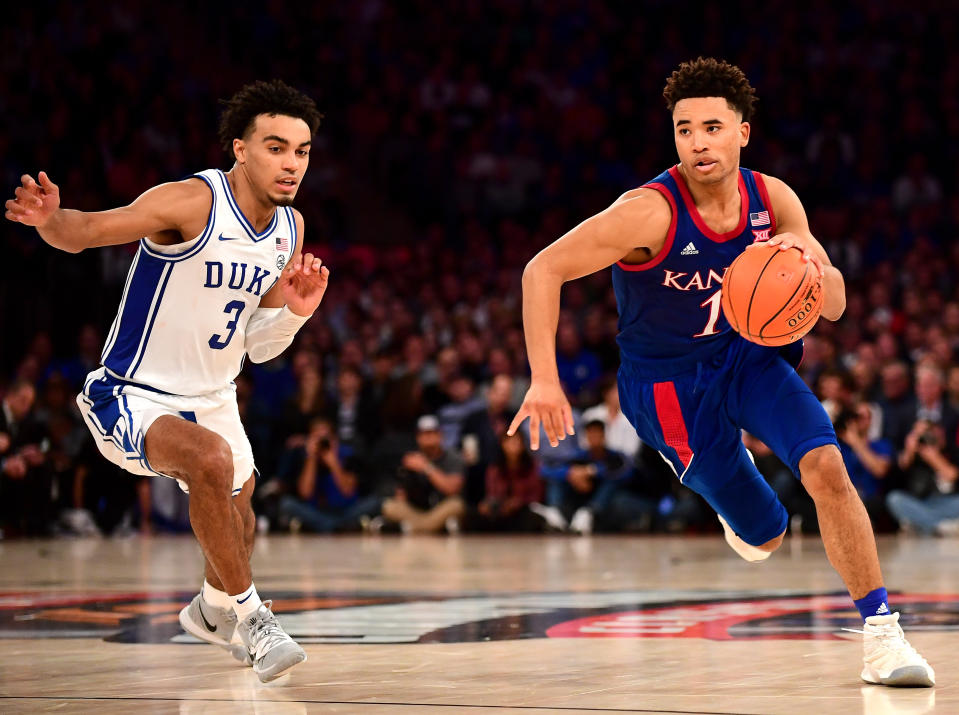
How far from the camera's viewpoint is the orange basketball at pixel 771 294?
424cm

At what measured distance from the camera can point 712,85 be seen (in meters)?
4.73

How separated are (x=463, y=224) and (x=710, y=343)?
39.7ft

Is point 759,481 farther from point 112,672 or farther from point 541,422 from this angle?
point 112,672

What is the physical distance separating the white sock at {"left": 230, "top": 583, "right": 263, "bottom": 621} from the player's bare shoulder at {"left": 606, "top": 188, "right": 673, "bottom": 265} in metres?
1.68

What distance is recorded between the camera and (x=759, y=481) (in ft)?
16.5

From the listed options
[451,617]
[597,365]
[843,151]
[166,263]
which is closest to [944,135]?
[843,151]

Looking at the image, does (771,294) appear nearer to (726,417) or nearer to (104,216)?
(726,417)

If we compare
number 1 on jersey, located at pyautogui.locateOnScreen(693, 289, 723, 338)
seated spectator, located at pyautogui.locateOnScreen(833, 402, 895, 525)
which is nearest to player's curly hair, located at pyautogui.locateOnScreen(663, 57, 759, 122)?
number 1 on jersey, located at pyautogui.locateOnScreen(693, 289, 723, 338)

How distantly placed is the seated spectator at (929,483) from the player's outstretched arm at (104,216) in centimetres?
816

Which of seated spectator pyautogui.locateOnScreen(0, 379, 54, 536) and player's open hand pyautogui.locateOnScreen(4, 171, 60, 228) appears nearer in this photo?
player's open hand pyautogui.locateOnScreen(4, 171, 60, 228)

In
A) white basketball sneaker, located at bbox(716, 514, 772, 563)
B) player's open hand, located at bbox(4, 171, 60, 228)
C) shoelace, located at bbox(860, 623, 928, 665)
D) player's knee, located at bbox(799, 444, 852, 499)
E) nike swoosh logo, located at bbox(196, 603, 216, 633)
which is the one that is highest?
player's open hand, located at bbox(4, 171, 60, 228)

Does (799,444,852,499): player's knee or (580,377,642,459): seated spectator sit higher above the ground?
(580,377,642,459): seated spectator

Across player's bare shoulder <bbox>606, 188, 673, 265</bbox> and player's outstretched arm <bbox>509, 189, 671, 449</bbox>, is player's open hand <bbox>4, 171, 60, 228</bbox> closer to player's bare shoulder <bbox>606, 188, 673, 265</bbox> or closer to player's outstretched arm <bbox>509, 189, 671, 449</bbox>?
player's outstretched arm <bbox>509, 189, 671, 449</bbox>

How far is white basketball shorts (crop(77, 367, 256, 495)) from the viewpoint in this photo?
471cm
